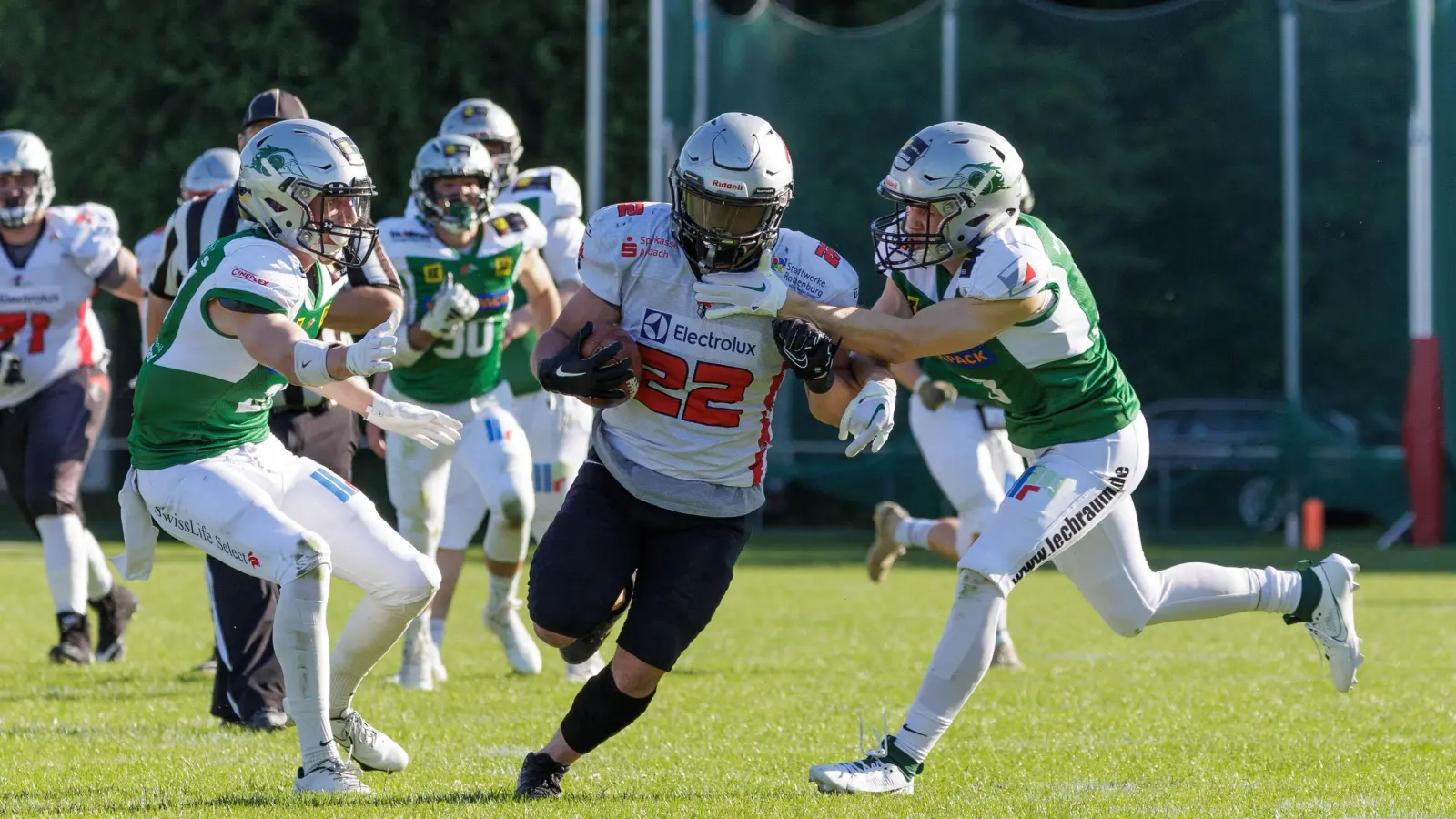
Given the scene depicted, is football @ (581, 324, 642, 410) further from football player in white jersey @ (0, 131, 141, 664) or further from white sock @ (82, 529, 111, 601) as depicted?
white sock @ (82, 529, 111, 601)

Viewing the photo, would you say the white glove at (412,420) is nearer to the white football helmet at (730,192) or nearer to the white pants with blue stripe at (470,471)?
the white football helmet at (730,192)

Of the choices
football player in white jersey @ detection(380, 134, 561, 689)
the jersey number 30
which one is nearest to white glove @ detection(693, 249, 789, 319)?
the jersey number 30

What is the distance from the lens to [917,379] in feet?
24.0

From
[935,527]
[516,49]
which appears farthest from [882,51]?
[935,527]

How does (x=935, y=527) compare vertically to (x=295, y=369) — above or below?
below

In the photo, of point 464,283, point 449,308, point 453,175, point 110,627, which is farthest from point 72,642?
point 449,308

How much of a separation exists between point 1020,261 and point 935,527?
3.54 metres

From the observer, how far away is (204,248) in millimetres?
5855

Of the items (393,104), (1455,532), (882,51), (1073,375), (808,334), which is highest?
(808,334)

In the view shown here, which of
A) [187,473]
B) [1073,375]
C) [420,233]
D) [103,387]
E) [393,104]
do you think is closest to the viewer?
[187,473]

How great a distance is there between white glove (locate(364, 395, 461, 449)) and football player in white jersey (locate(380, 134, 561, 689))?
217 centimetres

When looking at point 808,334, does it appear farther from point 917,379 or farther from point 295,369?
point 917,379

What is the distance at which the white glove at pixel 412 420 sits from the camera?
4.62 m

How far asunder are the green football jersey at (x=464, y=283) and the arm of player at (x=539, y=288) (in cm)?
4
